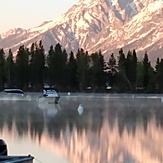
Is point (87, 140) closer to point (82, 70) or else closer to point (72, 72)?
point (82, 70)

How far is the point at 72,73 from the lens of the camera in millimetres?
147500

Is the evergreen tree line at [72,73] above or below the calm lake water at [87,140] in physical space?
above

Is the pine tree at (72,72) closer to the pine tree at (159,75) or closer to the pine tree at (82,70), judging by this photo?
the pine tree at (82,70)

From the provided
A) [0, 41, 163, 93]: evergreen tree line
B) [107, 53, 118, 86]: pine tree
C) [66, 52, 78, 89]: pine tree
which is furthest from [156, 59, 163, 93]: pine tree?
[66, 52, 78, 89]: pine tree

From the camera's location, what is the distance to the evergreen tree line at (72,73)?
146 metres

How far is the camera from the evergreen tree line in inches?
5763

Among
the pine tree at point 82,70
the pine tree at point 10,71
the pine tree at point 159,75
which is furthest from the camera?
the pine tree at point 82,70

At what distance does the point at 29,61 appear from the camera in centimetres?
14988

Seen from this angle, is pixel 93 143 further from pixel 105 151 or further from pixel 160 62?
pixel 160 62

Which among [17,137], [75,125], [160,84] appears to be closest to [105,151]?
[17,137]

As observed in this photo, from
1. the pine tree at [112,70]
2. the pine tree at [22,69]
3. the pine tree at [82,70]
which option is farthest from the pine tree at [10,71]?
the pine tree at [112,70]

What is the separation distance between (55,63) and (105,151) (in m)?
115

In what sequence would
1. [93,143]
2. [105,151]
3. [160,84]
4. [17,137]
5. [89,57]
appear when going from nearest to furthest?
[105,151], [93,143], [17,137], [160,84], [89,57]

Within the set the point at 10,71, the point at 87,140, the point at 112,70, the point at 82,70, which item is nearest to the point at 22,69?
the point at 10,71
